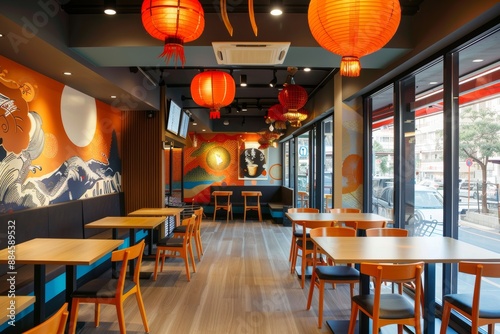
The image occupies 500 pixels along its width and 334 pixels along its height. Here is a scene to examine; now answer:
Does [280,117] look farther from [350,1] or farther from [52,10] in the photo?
[350,1]

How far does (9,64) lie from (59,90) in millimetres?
973

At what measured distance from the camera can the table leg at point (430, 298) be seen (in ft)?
8.75

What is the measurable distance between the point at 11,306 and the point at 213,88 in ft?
8.93

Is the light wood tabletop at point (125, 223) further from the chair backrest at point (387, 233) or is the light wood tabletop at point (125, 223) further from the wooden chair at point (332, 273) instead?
the chair backrest at point (387, 233)

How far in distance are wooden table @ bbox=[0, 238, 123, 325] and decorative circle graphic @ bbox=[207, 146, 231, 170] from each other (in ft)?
28.8

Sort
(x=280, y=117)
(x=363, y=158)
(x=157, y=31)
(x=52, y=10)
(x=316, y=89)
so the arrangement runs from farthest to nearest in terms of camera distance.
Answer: (x=316, y=89) < (x=280, y=117) < (x=363, y=158) < (x=52, y=10) < (x=157, y=31)

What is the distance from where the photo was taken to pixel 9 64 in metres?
3.64

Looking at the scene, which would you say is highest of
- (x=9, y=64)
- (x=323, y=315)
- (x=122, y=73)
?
(x=122, y=73)

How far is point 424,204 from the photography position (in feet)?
12.8

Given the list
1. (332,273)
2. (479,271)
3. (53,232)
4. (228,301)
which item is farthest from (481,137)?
(53,232)

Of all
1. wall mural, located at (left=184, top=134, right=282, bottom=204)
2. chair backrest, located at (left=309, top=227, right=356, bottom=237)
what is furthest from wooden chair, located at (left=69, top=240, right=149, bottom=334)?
wall mural, located at (left=184, top=134, right=282, bottom=204)

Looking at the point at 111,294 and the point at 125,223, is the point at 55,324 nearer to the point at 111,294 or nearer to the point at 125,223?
the point at 111,294

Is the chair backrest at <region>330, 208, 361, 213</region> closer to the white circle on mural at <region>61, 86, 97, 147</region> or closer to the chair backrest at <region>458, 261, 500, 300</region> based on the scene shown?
the chair backrest at <region>458, 261, 500, 300</region>

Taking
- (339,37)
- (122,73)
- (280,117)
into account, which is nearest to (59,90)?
(122,73)
